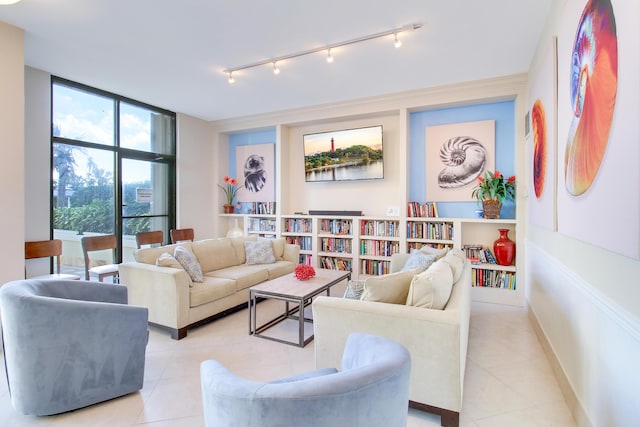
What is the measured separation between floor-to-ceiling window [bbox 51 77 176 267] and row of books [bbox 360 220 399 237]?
3.30 m

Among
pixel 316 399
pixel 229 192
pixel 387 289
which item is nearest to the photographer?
pixel 316 399

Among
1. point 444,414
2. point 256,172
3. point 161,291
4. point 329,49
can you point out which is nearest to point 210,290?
point 161,291

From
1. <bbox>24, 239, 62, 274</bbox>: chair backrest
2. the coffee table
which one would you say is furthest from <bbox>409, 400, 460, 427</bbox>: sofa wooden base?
<bbox>24, 239, 62, 274</bbox>: chair backrest

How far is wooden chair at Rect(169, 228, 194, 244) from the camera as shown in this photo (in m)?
5.18

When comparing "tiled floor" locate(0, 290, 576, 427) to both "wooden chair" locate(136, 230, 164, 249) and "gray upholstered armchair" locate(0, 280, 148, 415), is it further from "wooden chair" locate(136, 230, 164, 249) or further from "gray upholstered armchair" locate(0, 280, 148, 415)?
"wooden chair" locate(136, 230, 164, 249)

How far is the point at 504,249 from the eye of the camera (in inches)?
159

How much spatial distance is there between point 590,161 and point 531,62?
260 centimetres

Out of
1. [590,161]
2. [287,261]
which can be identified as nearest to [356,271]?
[287,261]

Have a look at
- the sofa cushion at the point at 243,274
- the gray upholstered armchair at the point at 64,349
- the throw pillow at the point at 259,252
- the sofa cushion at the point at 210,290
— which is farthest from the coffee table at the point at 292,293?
the gray upholstered armchair at the point at 64,349

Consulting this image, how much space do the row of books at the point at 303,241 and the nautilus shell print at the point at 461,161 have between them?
2254mm

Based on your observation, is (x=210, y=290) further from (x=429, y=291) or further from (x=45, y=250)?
(x=429, y=291)

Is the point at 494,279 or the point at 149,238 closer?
the point at 494,279

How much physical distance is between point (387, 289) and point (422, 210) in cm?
275

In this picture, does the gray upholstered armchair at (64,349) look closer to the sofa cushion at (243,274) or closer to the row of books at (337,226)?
the sofa cushion at (243,274)
